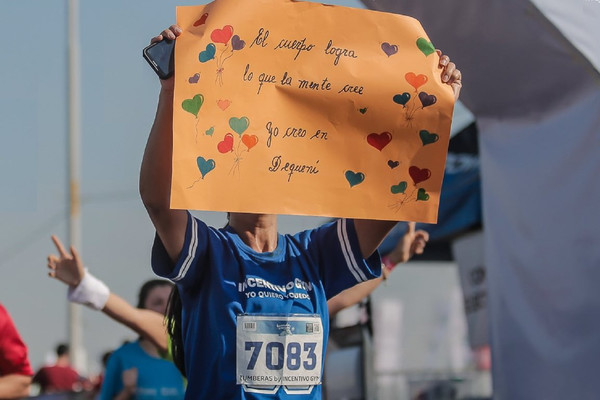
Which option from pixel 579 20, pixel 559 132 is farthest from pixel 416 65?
pixel 559 132

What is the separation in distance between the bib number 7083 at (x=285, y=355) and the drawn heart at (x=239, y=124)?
0.58m

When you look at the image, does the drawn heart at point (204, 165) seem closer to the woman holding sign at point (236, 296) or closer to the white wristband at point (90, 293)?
the woman holding sign at point (236, 296)

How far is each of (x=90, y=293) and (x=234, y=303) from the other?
1.53m

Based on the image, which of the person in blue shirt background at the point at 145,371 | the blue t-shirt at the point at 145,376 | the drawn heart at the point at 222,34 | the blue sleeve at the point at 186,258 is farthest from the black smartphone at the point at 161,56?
the blue t-shirt at the point at 145,376

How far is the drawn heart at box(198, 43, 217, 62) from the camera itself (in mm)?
2516

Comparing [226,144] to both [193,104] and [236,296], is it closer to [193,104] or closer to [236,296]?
[193,104]

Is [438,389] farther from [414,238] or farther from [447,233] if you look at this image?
[414,238]

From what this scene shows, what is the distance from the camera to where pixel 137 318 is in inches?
168

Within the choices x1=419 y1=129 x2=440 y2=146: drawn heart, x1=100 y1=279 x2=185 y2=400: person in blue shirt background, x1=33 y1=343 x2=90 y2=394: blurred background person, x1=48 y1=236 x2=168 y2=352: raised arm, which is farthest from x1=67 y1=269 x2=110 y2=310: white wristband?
x1=33 y1=343 x2=90 y2=394: blurred background person

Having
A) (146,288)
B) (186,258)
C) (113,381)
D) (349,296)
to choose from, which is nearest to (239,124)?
(186,258)

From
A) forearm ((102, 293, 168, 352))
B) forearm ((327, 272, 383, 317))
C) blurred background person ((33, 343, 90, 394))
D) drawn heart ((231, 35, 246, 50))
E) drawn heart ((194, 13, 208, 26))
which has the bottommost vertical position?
blurred background person ((33, 343, 90, 394))

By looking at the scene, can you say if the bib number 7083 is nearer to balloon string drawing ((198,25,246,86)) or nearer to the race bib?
the race bib

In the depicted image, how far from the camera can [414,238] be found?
149 inches

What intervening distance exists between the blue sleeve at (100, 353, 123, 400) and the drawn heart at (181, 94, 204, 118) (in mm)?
2537
